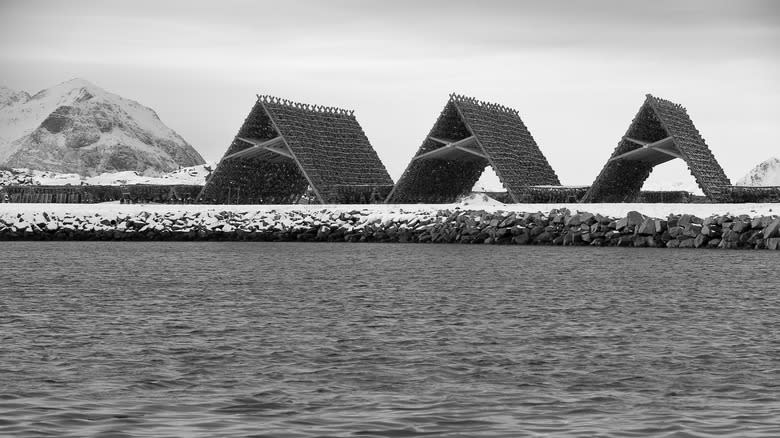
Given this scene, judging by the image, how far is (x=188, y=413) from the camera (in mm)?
11906

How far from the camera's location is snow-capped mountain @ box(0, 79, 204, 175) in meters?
111

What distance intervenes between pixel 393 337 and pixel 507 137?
37.6 m

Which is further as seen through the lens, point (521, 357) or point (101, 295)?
point (101, 295)

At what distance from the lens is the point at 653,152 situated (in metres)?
52.2

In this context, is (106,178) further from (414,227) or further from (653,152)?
(653,152)

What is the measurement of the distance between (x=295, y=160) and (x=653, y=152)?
551 inches

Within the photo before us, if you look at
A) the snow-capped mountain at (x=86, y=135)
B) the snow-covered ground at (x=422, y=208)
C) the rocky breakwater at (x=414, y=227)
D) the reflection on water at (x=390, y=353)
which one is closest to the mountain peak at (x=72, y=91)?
the snow-capped mountain at (x=86, y=135)

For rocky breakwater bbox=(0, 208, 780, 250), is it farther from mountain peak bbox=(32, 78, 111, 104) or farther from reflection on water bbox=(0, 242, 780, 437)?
mountain peak bbox=(32, 78, 111, 104)

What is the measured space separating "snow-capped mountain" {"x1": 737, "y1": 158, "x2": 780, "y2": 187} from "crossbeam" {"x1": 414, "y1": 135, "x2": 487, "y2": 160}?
194 feet

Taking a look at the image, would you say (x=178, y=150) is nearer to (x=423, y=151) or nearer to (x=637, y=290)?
(x=423, y=151)

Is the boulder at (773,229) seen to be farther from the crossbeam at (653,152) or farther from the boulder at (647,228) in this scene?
the crossbeam at (653,152)

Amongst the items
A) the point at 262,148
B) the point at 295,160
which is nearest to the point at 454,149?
the point at 295,160

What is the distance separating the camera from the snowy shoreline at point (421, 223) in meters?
41.9

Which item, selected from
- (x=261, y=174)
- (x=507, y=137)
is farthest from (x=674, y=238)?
(x=261, y=174)
